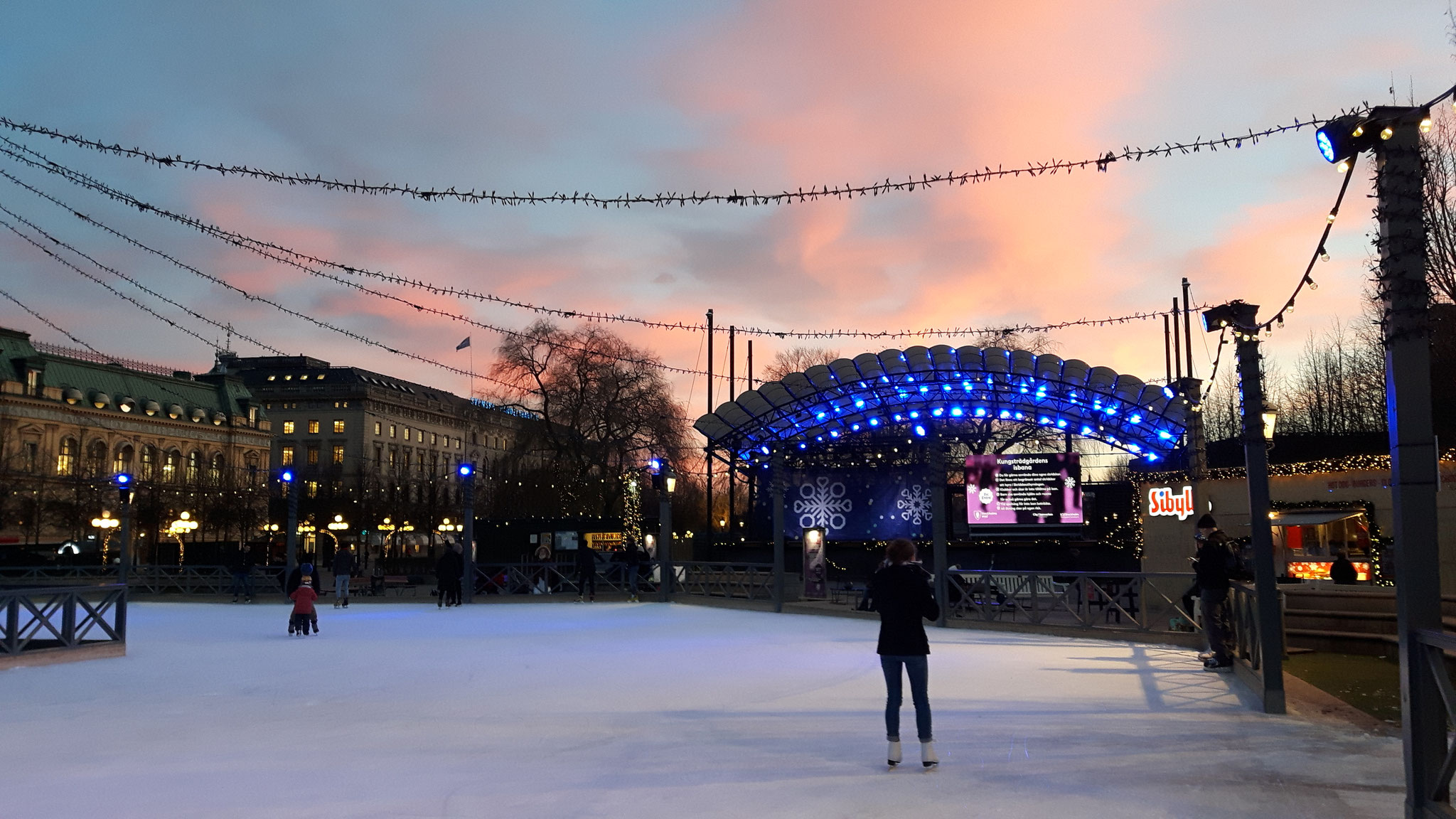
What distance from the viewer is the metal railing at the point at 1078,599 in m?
15.9

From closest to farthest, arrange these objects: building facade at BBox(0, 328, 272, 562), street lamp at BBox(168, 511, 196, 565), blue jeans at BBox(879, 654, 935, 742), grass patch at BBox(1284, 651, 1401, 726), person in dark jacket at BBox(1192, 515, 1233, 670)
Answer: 1. blue jeans at BBox(879, 654, 935, 742)
2. grass patch at BBox(1284, 651, 1401, 726)
3. person in dark jacket at BBox(1192, 515, 1233, 670)
4. street lamp at BBox(168, 511, 196, 565)
5. building facade at BBox(0, 328, 272, 562)

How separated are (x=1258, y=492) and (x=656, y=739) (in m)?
6.26

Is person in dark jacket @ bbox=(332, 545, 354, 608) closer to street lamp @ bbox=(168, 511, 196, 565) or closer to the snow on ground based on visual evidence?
the snow on ground

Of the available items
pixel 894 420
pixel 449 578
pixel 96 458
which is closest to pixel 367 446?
pixel 96 458

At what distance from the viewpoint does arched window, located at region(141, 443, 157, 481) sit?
239 feet

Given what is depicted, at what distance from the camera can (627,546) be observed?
29.8m

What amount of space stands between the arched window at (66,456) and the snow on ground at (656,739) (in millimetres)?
62691

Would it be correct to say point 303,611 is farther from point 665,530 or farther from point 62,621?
point 665,530

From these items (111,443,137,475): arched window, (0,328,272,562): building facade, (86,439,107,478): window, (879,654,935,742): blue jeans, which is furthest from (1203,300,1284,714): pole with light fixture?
(111,443,137,475): arched window

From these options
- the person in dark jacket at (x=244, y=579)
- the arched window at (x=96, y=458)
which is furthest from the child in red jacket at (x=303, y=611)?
the arched window at (x=96, y=458)

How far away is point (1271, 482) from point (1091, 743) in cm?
2115

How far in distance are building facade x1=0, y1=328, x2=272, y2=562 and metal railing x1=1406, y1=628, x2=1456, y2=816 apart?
42631 millimetres

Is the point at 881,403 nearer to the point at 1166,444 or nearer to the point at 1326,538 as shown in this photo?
the point at 1166,444

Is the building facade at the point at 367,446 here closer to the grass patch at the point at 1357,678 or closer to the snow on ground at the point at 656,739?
the snow on ground at the point at 656,739
